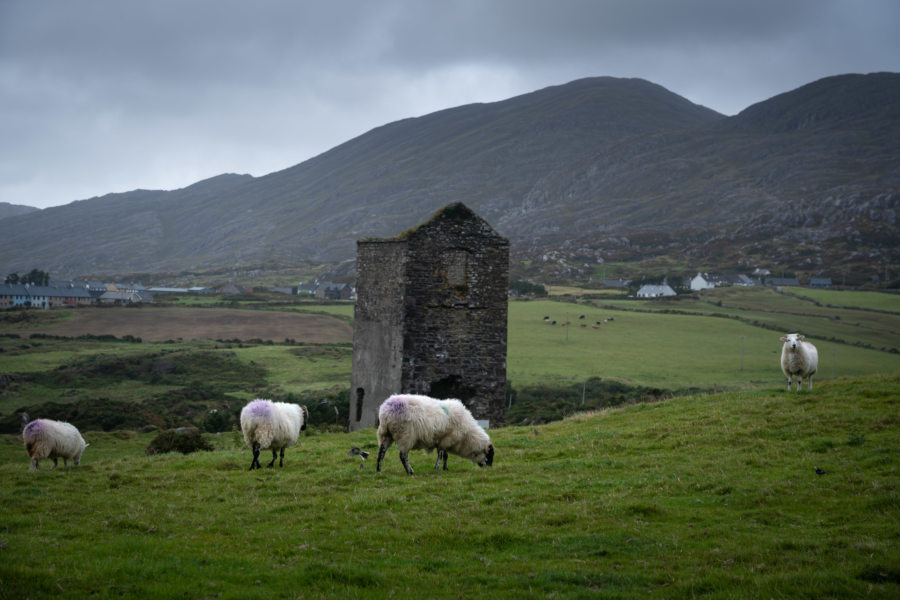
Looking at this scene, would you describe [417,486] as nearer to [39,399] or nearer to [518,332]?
[39,399]

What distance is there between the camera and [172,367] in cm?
6525

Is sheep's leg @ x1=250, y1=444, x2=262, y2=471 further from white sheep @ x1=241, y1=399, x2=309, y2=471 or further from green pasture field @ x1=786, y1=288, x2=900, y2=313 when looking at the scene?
green pasture field @ x1=786, y1=288, x2=900, y2=313

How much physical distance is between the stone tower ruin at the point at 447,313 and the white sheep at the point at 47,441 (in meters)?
10.7

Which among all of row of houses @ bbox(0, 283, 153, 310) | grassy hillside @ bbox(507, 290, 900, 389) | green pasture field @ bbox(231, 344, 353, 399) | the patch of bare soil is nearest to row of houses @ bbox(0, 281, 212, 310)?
row of houses @ bbox(0, 283, 153, 310)

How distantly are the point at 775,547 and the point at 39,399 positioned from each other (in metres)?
53.0

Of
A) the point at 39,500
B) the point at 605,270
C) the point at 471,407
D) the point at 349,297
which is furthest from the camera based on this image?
the point at 605,270

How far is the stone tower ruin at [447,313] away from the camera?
25.3 metres

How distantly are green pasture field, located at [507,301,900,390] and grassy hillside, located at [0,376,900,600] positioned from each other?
3504 centimetres

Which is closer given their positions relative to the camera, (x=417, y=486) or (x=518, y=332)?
(x=417, y=486)

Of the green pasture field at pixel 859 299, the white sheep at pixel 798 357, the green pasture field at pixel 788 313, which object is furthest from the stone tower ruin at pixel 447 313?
the green pasture field at pixel 859 299

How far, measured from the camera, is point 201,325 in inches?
3775

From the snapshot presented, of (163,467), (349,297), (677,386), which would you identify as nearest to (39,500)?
(163,467)

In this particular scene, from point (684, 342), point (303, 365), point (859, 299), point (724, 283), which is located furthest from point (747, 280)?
point (303, 365)

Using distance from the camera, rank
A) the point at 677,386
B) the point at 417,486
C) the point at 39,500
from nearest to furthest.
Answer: the point at 39,500 → the point at 417,486 → the point at 677,386
